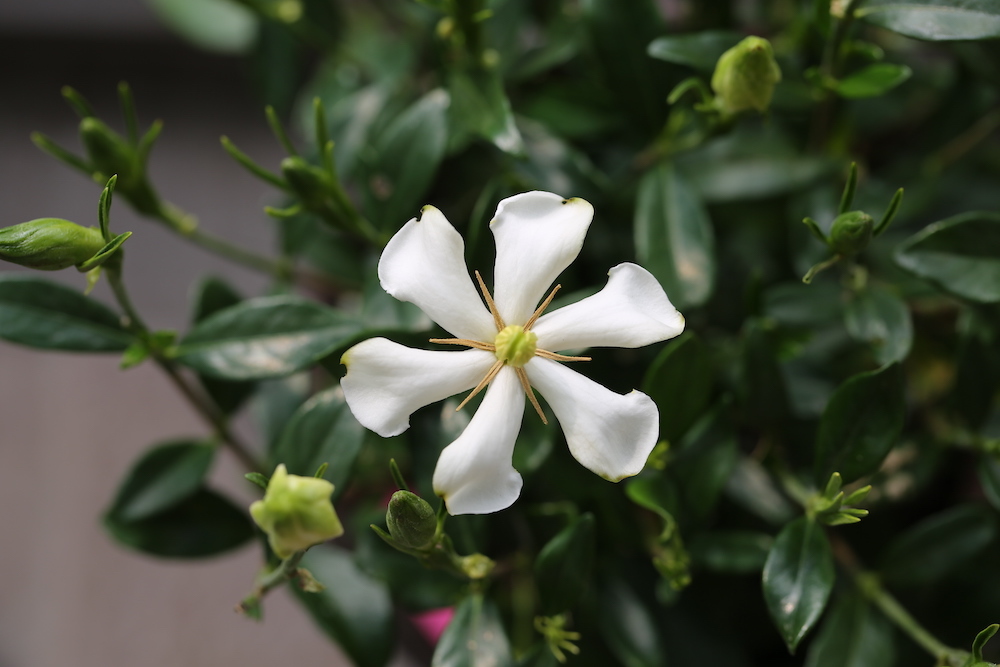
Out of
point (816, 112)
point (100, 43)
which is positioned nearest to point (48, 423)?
point (100, 43)

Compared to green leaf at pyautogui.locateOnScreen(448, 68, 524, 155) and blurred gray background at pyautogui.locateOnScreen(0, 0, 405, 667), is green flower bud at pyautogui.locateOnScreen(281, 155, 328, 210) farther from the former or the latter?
blurred gray background at pyautogui.locateOnScreen(0, 0, 405, 667)

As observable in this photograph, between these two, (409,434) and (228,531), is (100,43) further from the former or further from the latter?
(409,434)

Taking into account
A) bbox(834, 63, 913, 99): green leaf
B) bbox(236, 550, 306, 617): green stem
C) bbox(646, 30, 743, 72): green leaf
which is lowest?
bbox(236, 550, 306, 617): green stem

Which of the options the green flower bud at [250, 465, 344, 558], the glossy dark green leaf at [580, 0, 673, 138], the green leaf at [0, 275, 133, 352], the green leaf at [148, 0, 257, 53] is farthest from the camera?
the green leaf at [148, 0, 257, 53]

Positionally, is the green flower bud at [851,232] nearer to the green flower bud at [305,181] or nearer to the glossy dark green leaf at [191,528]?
the green flower bud at [305,181]

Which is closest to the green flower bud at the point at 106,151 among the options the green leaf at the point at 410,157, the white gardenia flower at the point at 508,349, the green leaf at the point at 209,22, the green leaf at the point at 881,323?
the green leaf at the point at 410,157

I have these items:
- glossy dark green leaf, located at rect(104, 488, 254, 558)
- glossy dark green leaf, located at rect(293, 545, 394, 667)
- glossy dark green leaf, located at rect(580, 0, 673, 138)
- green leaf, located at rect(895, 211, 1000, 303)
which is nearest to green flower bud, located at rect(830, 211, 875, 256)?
green leaf, located at rect(895, 211, 1000, 303)

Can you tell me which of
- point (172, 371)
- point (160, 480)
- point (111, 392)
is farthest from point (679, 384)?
point (111, 392)

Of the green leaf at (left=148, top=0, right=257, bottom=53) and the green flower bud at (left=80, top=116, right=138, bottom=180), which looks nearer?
the green flower bud at (left=80, top=116, right=138, bottom=180)
